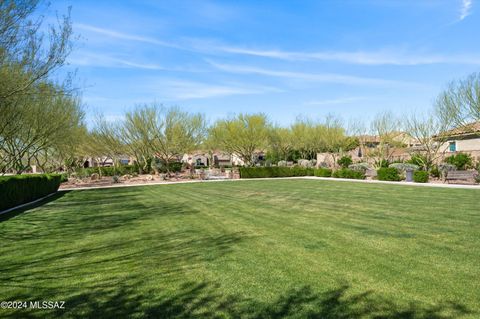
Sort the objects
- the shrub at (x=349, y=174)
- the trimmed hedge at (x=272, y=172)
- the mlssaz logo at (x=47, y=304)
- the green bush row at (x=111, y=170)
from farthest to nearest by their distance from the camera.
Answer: the green bush row at (x=111, y=170) < the trimmed hedge at (x=272, y=172) < the shrub at (x=349, y=174) < the mlssaz logo at (x=47, y=304)

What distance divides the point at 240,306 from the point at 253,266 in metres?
1.33

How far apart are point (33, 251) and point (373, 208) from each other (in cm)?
896

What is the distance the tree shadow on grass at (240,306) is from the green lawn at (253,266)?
0.01 meters

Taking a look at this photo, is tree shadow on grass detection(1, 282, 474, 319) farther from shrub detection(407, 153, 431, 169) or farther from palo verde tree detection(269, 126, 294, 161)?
palo verde tree detection(269, 126, 294, 161)

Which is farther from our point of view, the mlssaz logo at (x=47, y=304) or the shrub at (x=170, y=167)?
the shrub at (x=170, y=167)

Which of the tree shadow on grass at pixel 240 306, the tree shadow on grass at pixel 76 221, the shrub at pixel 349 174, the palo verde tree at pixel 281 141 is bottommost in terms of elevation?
the tree shadow on grass at pixel 240 306

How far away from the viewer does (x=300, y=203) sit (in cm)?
1226

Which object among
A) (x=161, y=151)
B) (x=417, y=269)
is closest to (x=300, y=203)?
(x=417, y=269)

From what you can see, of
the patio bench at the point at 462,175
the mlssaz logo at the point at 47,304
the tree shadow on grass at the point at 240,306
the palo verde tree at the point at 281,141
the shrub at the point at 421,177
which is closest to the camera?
the tree shadow on grass at the point at 240,306

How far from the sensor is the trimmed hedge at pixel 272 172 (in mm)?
32438

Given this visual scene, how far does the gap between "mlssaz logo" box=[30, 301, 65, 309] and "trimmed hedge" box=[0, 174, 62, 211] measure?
426 inches

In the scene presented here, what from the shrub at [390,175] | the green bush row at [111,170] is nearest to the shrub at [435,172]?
the shrub at [390,175]

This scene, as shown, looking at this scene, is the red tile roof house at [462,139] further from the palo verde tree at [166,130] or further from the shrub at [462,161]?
the palo verde tree at [166,130]

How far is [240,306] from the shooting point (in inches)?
146
